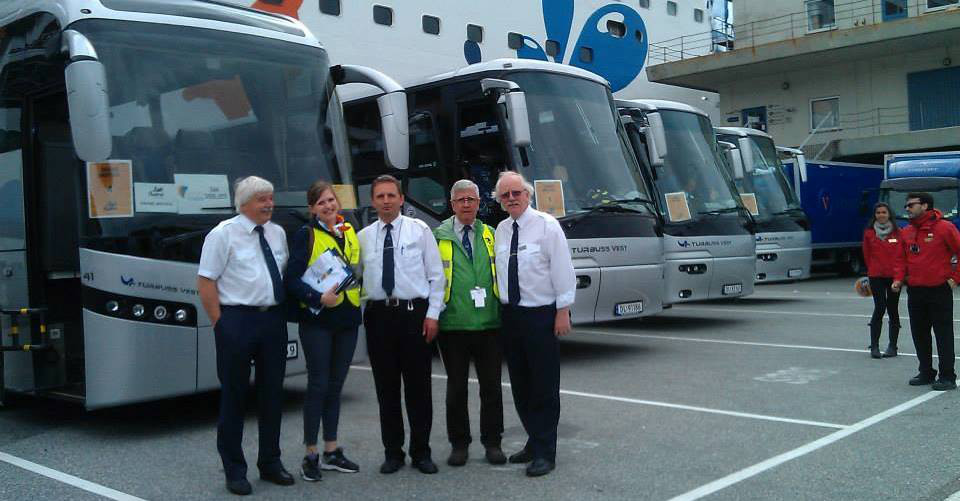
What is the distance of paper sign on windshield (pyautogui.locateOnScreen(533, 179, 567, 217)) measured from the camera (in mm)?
9164

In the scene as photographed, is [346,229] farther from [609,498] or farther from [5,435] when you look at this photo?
[5,435]

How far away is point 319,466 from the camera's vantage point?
5.54 meters

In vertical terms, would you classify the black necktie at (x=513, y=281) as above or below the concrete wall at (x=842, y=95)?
below

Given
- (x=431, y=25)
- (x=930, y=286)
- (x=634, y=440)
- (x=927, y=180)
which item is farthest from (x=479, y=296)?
(x=927, y=180)

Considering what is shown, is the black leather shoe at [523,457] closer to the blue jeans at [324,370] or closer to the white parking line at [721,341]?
the blue jeans at [324,370]

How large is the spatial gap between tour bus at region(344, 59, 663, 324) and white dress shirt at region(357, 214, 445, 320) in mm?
3532

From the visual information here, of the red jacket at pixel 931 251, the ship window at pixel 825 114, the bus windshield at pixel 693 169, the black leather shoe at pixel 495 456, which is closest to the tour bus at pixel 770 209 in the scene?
the bus windshield at pixel 693 169

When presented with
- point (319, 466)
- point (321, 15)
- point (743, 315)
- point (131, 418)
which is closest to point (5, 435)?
point (131, 418)

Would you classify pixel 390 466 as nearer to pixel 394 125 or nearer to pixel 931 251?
pixel 394 125

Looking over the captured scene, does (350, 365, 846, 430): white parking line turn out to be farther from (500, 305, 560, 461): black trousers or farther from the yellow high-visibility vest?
the yellow high-visibility vest

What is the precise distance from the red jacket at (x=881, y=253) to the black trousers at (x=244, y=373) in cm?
649

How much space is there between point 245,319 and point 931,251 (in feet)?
19.4

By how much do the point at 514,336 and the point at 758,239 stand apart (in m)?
11.7

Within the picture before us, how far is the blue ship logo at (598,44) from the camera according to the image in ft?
85.5
